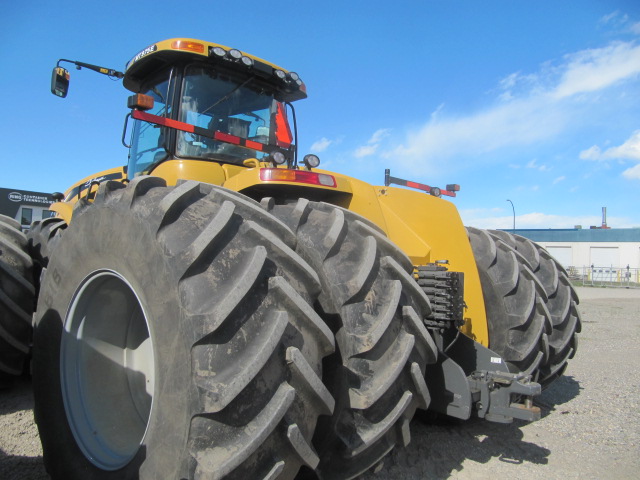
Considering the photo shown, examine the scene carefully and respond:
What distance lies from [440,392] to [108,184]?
84.3 inches

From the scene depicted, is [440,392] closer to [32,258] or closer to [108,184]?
[108,184]

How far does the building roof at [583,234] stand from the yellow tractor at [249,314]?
4272cm

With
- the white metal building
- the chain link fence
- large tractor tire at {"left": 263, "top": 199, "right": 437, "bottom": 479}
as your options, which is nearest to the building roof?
the white metal building

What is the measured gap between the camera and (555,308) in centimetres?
389

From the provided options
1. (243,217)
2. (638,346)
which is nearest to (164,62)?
(243,217)

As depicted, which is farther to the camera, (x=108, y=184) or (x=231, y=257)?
(x=108, y=184)

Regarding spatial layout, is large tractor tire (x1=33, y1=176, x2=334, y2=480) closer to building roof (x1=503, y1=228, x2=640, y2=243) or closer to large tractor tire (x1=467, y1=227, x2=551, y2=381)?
large tractor tire (x1=467, y1=227, x2=551, y2=381)

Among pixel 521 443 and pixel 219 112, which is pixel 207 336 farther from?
pixel 521 443

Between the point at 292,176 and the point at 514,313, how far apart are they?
6.10 feet

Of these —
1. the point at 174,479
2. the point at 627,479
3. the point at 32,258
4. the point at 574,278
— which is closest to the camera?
the point at 174,479

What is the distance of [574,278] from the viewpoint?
108 feet

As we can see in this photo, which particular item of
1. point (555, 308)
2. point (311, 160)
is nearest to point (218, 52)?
point (311, 160)

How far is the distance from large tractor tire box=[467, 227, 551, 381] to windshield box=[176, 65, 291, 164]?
2077 mm

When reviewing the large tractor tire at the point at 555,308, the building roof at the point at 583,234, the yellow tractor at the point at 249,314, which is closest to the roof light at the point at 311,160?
the yellow tractor at the point at 249,314
